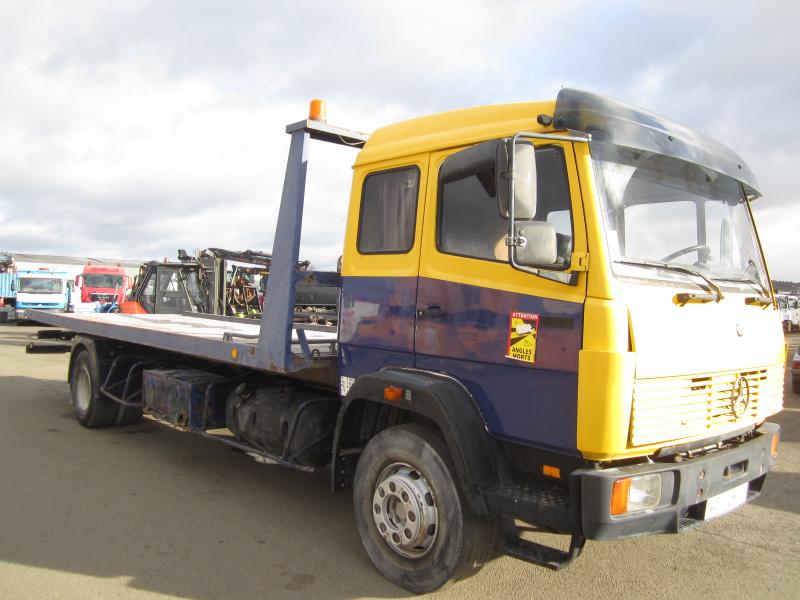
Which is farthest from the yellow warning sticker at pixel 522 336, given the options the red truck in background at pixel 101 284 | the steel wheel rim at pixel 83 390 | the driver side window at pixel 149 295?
the red truck in background at pixel 101 284

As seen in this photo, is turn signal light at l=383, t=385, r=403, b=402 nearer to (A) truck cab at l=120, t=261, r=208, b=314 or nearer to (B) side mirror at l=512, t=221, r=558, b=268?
(B) side mirror at l=512, t=221, r=558, b=268

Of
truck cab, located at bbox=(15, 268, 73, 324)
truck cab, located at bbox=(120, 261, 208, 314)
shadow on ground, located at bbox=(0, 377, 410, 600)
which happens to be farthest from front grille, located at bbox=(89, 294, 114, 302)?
shadow on ground, located at bbox=(0, 377, 410, 600)

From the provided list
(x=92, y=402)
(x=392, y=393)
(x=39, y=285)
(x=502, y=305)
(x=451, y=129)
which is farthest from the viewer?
(x=39, y=285)

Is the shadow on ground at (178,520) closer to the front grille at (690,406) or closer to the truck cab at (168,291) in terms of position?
the front grille at (690,406)

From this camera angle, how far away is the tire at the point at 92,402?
23.4ft

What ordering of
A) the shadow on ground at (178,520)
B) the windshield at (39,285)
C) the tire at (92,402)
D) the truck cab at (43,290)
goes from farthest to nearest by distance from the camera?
the windshield at (39,285)
the truck cab at (43,290)
the tire at (92,402)
the shadow on ground at (178,520)

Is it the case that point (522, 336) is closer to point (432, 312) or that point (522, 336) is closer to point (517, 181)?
point (432, 312)

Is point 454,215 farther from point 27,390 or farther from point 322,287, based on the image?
point 27,390

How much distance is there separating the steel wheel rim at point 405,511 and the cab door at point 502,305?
0.57 m

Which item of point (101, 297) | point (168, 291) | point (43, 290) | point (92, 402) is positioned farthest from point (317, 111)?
point (43, 290)

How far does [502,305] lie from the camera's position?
318 centimetres

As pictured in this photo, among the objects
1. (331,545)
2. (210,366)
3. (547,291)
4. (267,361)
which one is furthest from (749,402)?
(210,366)

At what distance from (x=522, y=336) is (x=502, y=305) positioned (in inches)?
7.9

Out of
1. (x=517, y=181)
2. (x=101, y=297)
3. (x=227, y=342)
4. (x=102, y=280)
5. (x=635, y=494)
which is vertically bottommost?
(x=635, y=494)
